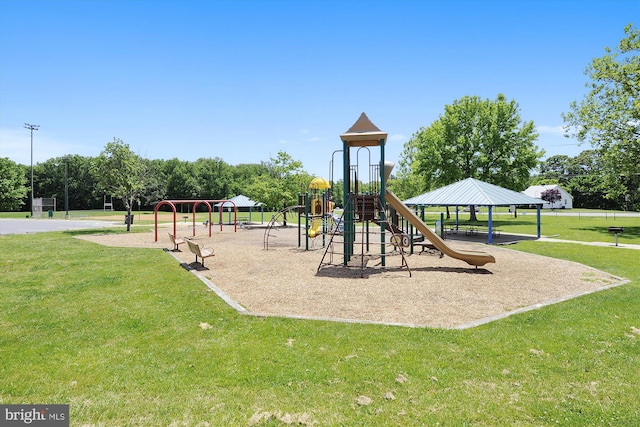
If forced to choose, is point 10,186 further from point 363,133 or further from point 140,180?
point 363,133

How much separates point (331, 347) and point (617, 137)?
31.2 metres

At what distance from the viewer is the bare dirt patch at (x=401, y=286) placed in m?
7.56

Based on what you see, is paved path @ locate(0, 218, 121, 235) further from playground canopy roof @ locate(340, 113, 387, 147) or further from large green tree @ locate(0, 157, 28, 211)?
large green tree @ locate(0, 157, 28, 211)

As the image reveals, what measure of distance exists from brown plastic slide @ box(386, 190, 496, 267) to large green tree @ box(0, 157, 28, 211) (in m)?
77.9

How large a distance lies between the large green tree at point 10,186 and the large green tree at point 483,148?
7034cm

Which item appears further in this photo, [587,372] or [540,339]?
[540,339]

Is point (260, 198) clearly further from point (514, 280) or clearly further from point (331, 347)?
point (331, 347)

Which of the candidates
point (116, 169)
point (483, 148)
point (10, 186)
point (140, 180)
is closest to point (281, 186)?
point (116, 169)

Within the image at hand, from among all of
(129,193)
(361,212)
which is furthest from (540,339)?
(129,193)

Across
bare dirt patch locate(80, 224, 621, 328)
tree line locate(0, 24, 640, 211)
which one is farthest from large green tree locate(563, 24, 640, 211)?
bare dirt patch locate(80, 224, 621, 328)

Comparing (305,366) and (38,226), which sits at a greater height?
(38,226)

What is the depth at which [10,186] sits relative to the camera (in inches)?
2606

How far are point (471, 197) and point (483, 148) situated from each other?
704 inches

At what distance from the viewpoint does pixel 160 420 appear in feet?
12.4
